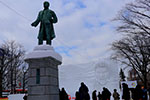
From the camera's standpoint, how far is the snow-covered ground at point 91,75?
73.8ft

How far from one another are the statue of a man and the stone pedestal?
69cm

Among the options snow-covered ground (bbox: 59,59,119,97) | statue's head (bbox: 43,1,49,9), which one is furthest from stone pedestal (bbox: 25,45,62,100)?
snow-covered ground (bbox: 59,59,119,97)

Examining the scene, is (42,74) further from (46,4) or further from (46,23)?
(46,4)

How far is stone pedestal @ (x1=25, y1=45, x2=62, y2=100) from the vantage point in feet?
23.7

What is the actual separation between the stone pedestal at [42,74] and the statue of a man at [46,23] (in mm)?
687

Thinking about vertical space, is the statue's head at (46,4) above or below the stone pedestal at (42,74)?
above

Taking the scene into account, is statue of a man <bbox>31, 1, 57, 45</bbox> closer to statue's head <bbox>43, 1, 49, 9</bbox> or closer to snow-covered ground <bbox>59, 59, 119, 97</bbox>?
statue's head <bbox>43, 1, 49, 9</bbox>

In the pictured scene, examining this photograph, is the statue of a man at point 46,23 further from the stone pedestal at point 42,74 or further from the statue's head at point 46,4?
the stone pedestal at point 42,74

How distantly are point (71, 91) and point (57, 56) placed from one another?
689 inches

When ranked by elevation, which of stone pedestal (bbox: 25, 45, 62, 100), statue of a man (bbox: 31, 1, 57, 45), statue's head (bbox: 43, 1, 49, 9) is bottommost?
stone pedestal (bbox: 25, 45, 62, 100)

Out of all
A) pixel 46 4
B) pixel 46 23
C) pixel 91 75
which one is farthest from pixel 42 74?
pixel 91 75

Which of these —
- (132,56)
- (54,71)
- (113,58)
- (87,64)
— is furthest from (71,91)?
(54,71)

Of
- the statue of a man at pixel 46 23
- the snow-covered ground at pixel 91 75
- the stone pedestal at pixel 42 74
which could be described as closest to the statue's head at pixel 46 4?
the statue of a man at pixel 46 23

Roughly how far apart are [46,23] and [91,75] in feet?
55.7
